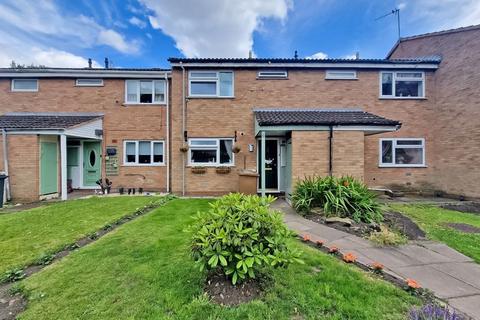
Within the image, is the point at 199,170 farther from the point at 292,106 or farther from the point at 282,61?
the point at 282,61

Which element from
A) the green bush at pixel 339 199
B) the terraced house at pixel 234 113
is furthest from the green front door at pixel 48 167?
the green bush at pixel 339 199

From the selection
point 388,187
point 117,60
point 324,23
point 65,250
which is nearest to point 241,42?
point 324,23

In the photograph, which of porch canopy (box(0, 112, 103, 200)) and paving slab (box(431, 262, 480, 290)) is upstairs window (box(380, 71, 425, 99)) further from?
porch canopy (box(0, 112, 103, 200))

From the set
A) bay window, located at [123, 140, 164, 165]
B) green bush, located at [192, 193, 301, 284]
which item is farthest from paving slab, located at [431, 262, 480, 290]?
bay window, located at [123, 140, 164, 165]

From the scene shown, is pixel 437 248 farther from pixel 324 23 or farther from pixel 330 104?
pixel 324 23

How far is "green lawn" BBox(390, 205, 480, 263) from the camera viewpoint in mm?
4604

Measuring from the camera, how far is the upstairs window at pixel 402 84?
1144 cm

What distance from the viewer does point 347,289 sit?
9.66 ft

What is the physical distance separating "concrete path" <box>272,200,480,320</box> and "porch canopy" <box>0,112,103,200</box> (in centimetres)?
994

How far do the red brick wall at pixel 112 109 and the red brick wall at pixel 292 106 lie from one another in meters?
1.57

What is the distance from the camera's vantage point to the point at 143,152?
1200 cm

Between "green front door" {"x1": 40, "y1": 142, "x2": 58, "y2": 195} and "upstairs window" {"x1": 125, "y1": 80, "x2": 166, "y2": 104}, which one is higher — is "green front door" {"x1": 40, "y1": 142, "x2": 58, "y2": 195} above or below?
below

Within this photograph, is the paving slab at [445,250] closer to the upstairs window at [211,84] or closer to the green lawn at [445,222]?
the green lawn at [445,222]

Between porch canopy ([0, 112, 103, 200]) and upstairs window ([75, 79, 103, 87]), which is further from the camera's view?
upstairs window ([75, 79, 103, 87])
